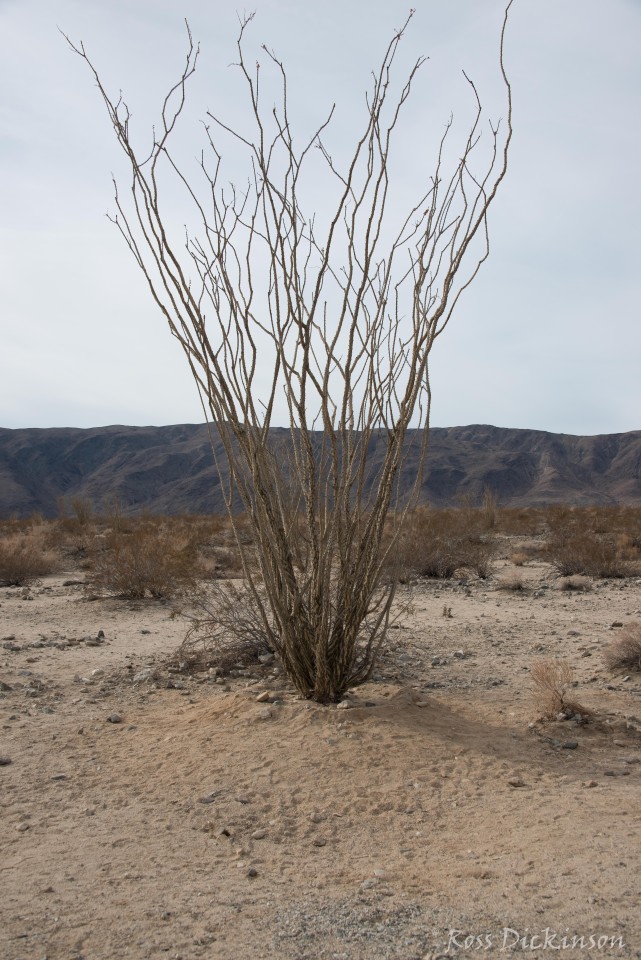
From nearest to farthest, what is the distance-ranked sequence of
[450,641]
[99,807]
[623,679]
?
[99,807]
[623,679]
[450,641]

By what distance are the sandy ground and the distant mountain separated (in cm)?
5125

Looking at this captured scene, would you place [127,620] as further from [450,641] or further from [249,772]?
[249,772]

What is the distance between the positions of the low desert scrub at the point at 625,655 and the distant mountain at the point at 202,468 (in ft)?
166

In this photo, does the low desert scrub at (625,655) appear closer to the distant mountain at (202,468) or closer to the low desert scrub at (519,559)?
the low desert scrub at (519,559)

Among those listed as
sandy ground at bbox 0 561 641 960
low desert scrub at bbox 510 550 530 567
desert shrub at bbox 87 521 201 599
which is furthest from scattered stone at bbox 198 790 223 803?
low desert scrub at bbox 510 550 530 567

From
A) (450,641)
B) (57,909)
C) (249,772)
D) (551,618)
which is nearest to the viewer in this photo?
(57,909)

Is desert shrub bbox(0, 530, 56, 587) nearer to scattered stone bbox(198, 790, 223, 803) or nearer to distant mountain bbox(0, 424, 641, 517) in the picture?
scattered stone bbox(198, 790, 223, 803)

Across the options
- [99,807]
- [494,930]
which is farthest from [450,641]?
[494,930]

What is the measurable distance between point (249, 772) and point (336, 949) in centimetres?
134

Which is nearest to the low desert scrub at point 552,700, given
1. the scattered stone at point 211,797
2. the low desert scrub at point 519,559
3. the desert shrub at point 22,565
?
the scattered stone at point 211,797

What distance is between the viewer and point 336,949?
6.84 ft

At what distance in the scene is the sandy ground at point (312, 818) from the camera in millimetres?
2176

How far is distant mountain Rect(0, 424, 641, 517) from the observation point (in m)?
62.5

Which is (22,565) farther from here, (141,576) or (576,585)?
(576,585)
